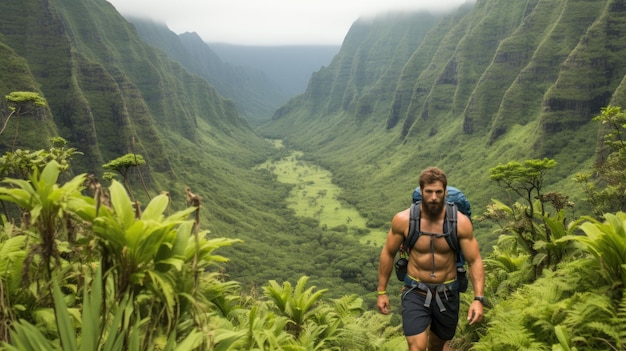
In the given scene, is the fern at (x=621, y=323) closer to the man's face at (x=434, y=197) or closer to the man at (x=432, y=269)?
the man at (x=432, y=269)

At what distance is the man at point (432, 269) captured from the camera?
20.2 ft

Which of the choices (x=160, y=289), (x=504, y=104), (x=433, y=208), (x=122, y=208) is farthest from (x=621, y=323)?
(x=504, y=104)

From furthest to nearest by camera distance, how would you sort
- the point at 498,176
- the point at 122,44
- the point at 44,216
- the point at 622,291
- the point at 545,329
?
1. the point at 122,44
2. the point at 498,176
3. the point at 545,329
4. the point at 622,291
5. the point at 44,216

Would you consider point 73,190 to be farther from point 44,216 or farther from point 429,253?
point 429,253

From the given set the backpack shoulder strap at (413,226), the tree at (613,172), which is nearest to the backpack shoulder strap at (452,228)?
the backpack shoulder strap at (413,226)

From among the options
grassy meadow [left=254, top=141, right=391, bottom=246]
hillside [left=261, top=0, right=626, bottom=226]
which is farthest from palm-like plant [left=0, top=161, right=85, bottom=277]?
grassy meadow [left=254, top=141, right=391, bottom=246]

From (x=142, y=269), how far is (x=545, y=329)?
6.26 metres

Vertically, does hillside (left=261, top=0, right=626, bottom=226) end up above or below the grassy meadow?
above

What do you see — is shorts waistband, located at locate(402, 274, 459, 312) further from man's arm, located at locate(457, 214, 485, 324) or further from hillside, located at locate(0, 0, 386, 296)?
hillside, located at locate(0, 0, 386, 296)

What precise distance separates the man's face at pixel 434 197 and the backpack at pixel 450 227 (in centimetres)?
24

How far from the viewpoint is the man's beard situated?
611 centimetres

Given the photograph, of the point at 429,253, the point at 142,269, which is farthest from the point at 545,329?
the point at 142,269

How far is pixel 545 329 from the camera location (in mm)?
6742

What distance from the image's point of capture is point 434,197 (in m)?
6.07
